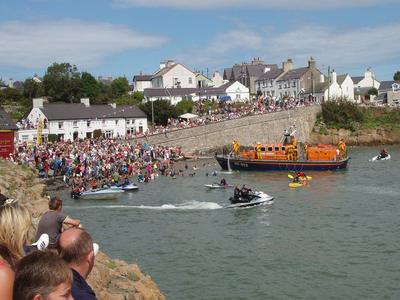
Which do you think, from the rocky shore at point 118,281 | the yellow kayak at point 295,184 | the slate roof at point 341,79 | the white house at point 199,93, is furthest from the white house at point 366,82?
the rocky shore at point 118,281

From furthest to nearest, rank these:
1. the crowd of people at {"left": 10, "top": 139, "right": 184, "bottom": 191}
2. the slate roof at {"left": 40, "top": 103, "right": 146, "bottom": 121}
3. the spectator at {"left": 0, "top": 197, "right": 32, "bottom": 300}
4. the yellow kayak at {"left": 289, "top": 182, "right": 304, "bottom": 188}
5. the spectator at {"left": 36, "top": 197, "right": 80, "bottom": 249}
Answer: the slate roof at {"left": 40, "top": 103, "right": 146, "bottom": 121}, the crowd of people at {"left": 10, "top": 139, "right": 184, "bottom": 191}, the yellow kayak at {"left": 289, "top": 182, "right": 304, "bottom": 188}, the spectator at {"left": 36, "top": 197, "right": 80, "bottom": 249}, the spectator at {"left": 0, "top": 197, "right": 32, "bottom": 300}

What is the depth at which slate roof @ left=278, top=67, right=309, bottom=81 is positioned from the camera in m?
103

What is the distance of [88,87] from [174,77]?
86.1 feet

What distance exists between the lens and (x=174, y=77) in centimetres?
10831

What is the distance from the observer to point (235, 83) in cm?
10250

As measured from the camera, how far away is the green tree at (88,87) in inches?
3354

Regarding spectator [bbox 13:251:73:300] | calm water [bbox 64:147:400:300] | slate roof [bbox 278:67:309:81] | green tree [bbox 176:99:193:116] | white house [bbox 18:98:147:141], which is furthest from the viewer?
slate roof [bbox 278:67:309:81]

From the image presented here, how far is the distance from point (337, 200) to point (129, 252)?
16.9 m

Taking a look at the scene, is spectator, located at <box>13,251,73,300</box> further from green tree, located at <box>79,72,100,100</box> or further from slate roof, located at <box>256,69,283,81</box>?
slate roof, located at <box>256,69,283,81</box>

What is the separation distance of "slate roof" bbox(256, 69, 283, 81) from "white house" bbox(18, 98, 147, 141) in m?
46.0

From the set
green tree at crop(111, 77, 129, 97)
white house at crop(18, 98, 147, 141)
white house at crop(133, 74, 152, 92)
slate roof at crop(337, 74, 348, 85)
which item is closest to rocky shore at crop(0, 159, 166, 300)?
white house at crop(18, 98, 147, 141)

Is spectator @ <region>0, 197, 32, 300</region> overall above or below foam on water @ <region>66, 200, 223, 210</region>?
above

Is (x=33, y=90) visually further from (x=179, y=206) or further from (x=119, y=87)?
(x=179, y=206)

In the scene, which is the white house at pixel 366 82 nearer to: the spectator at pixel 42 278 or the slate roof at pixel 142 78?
the slate roof at pixel 142 78
